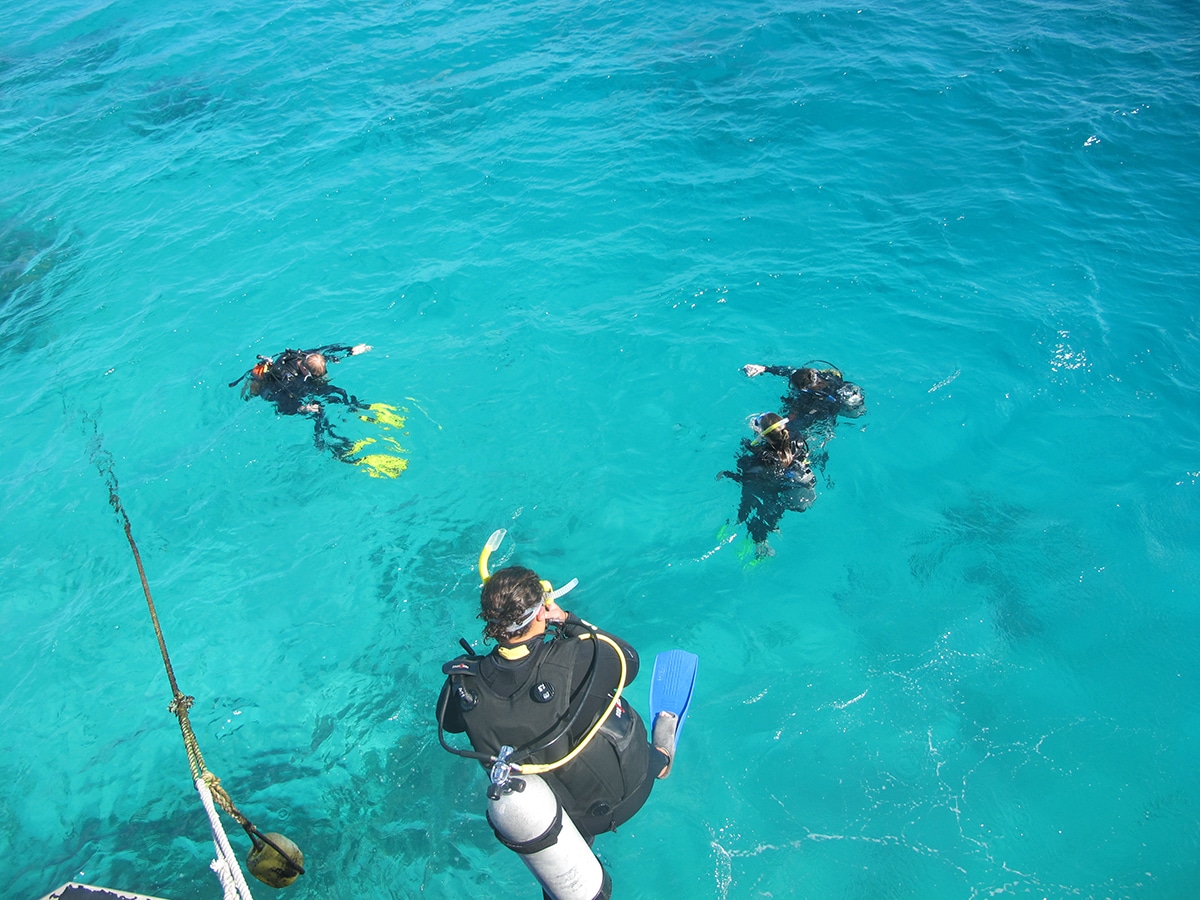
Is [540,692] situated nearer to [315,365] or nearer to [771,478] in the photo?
[771,478]

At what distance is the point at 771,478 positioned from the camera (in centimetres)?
677

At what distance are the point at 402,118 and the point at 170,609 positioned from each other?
11517 millimetres

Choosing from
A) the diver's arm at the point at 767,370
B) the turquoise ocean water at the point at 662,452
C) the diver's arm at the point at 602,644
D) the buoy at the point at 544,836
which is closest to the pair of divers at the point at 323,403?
the turquoise ocean water at the point at 662,452

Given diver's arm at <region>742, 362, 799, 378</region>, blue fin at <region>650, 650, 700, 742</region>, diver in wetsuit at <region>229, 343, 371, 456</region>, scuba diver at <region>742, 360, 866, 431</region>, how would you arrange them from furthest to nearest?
diver in wetsuit at <region>229, 343, 371, 456</region> → diver's arm at <region>742, 362, 799, 378</region> → scuba diver at <region>742, 360, 866, 431</region> → blue fin at <region>650, 650, 700, 742</region>

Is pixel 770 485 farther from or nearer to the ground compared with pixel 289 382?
nearer to the ground

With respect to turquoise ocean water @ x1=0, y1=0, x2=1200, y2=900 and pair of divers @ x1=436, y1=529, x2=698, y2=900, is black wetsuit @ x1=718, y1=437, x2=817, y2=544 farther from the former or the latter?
pair of divers @ x1=436, y1=529, x2=698, y2=900

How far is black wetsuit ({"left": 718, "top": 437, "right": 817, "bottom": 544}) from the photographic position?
262 inches

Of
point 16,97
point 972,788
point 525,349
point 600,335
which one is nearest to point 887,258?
point 600,335

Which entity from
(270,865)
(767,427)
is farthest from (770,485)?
(270,865)

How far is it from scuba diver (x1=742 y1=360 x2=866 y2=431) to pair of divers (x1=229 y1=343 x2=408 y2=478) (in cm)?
471

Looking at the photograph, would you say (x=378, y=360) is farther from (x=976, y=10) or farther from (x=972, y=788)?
(x=976, y=10)

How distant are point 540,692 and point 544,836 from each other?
664 millimetres

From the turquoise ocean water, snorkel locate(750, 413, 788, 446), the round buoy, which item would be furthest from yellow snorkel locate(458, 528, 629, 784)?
snorkel locate(750, 413, 788, 446)

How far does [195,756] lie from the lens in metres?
4.07
